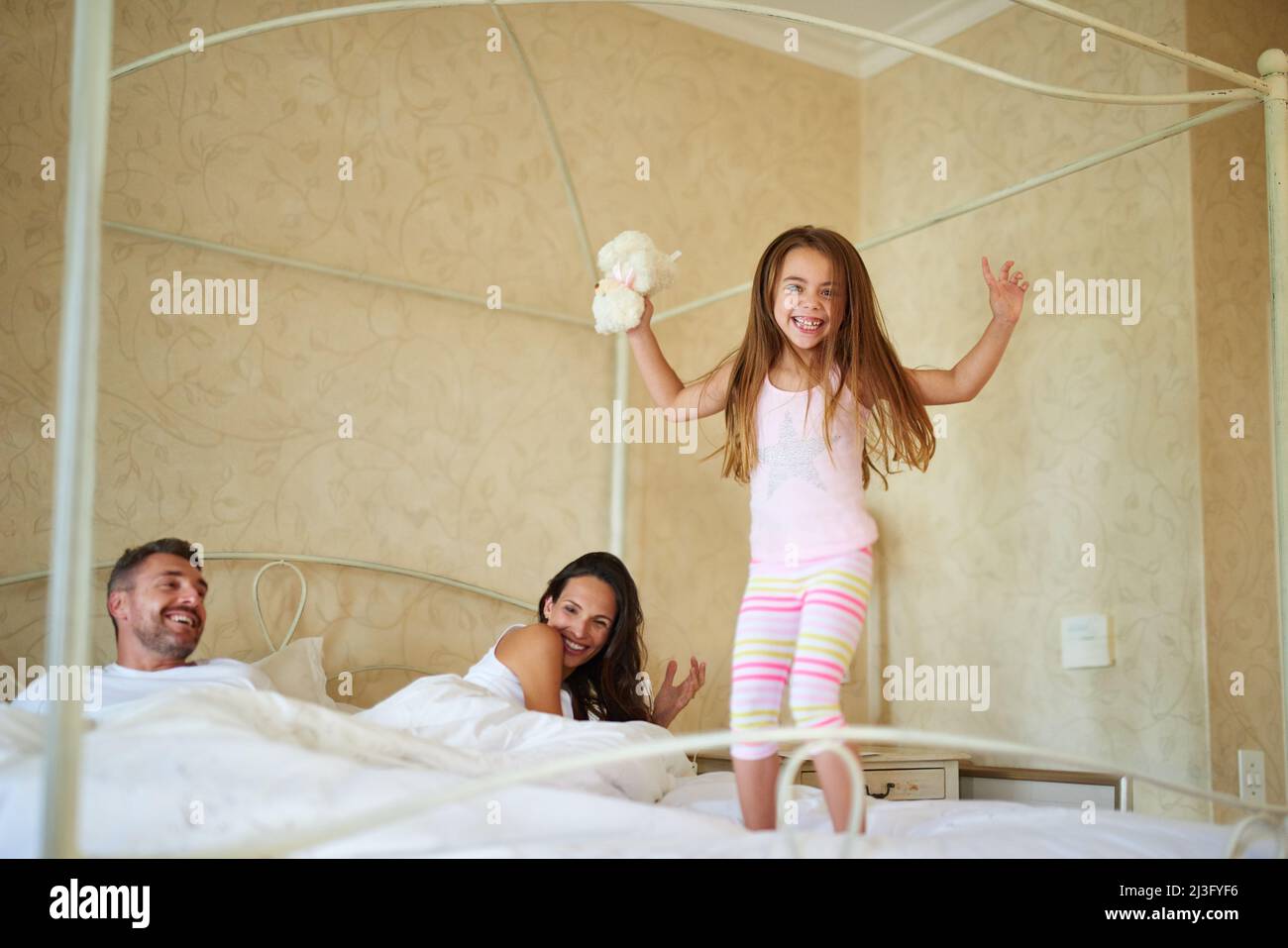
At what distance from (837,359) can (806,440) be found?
15 cm

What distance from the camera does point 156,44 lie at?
2758 mm

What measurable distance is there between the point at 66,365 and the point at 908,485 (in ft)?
8.60

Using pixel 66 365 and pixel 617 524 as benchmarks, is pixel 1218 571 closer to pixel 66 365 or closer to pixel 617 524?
pixel 617 524

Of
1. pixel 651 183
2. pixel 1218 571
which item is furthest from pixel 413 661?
pixel 1218 571

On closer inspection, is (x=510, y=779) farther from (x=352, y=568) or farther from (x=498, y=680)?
(x=352, y=568)

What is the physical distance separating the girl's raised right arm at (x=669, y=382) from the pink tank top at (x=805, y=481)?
123 mm

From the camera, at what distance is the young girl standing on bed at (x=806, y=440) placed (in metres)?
1.72

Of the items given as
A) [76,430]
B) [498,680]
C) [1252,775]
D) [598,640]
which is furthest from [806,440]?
[1252,775]

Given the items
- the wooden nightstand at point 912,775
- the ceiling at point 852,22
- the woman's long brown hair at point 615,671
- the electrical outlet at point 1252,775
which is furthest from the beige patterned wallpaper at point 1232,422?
the woman's long brown hair at point 615,671

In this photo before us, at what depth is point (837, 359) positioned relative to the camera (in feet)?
6.38

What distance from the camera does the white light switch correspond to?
2891mm

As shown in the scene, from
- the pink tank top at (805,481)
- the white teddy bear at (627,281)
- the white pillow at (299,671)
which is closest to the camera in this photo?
the pink tank top at (805,481)

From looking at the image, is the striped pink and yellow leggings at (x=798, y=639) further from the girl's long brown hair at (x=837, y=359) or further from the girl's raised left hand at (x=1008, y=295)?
the girl's raised left hand at (x=1008, y=295)

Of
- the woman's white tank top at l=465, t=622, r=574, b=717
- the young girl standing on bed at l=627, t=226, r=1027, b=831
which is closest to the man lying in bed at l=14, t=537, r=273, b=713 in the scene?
the woman's white tank top at l=465, t=622, r=574, b=717
